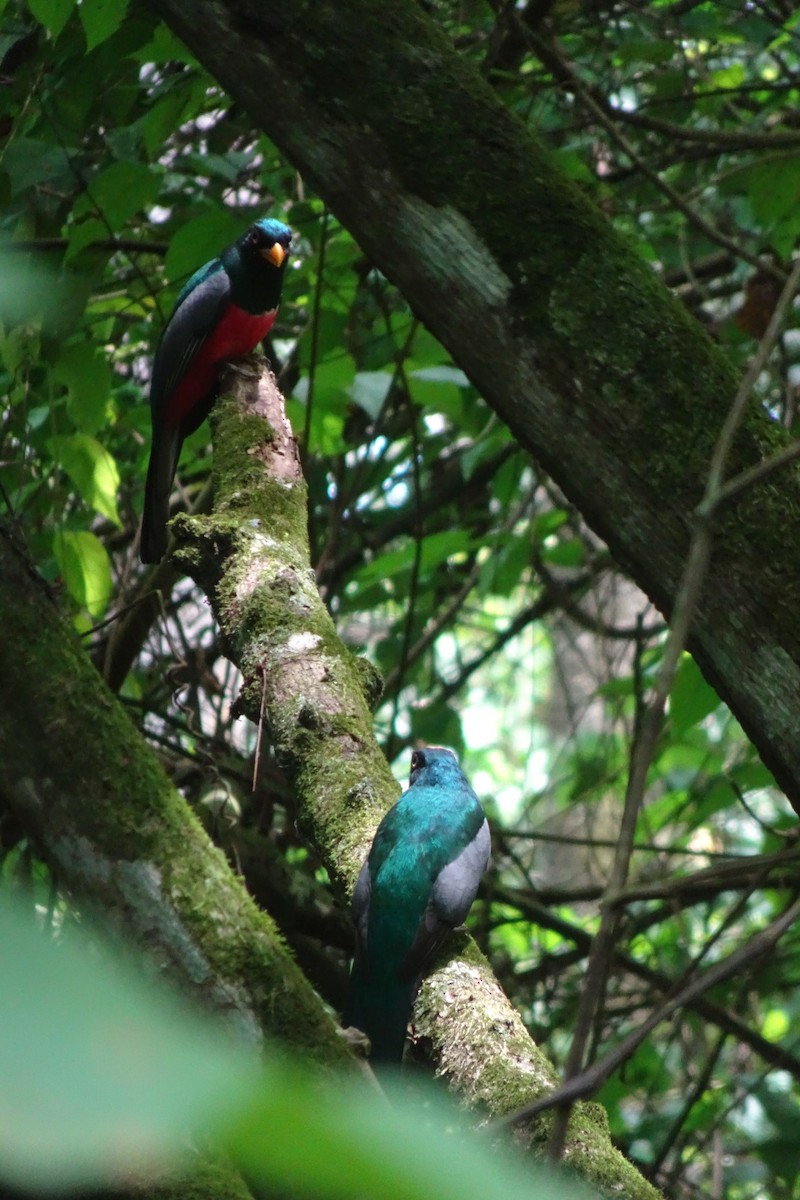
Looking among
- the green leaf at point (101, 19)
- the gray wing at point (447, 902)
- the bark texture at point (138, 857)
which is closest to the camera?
the bark texture at point (138, 857)

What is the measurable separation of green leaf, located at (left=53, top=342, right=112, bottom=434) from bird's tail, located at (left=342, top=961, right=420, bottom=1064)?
1.68m

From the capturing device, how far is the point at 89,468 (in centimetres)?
344

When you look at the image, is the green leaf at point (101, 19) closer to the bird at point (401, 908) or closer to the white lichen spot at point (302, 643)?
the white lichen spot at point (302, 643)

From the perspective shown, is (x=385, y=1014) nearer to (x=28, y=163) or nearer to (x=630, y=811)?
(x=630, y=811)

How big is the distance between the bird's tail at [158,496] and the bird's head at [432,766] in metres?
1.05

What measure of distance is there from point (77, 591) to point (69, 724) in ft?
7.70

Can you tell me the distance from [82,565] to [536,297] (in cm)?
194

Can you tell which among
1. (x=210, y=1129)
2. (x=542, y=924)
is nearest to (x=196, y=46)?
(x=210, y=1129)

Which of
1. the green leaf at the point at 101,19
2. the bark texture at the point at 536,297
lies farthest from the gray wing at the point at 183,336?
the bark texture at the point at 536,297

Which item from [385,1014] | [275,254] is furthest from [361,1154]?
[275,254]

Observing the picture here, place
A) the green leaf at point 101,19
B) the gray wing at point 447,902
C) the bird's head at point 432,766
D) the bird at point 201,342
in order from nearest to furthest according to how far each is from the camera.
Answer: the gray wing at point 447,902
the green leaf at point 101,19
the bird's head at point 432,766
the bird at point 201,342

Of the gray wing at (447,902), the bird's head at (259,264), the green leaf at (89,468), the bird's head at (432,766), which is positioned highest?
the bird's head at (259,264)

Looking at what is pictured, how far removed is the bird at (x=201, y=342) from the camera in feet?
12.0

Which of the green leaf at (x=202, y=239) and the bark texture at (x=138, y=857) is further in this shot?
the green leaf at (x=202, y=239)
